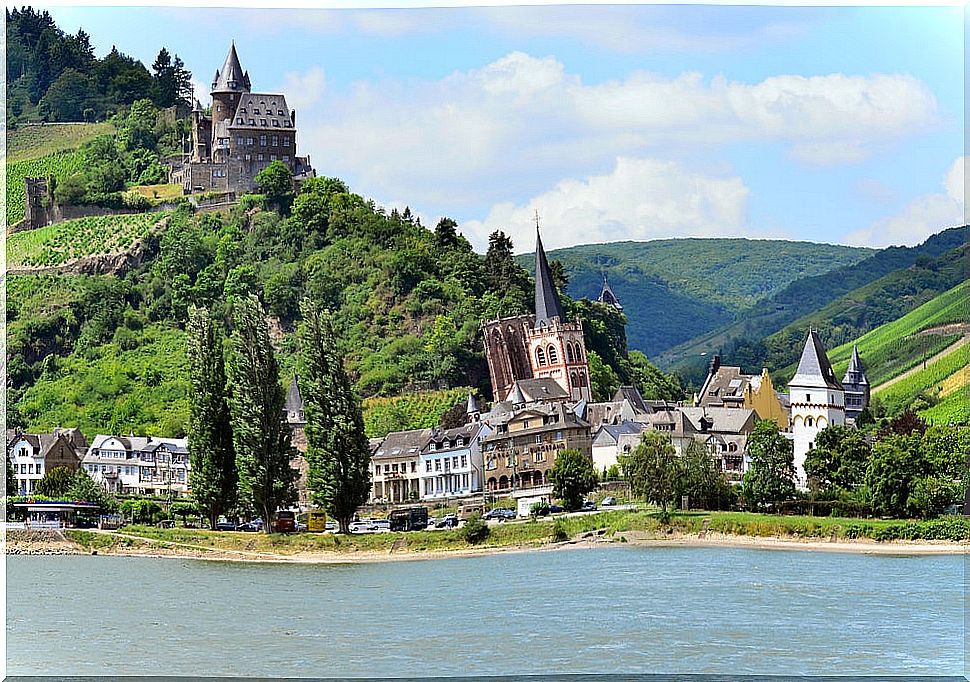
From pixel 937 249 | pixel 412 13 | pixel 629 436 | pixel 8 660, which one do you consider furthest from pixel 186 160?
pixel 8 660

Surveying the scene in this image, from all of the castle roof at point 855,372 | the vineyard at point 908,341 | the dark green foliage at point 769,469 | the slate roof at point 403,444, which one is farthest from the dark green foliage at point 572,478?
the vineyard at point 908,341

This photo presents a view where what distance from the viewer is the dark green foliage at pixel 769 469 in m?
23.0

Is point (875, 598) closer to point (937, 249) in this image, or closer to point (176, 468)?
point (937, 249)

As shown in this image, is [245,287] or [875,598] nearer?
[875,598]

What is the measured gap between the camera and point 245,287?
103 ft

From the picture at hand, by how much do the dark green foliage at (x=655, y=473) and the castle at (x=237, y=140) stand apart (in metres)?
8.17

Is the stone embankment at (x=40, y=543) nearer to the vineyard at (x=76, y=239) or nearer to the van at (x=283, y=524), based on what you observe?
the van at (x=283, y=524)

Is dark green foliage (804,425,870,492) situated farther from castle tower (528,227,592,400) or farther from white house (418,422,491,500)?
white house (418,422,491,500)

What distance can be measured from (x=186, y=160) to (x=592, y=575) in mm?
20538

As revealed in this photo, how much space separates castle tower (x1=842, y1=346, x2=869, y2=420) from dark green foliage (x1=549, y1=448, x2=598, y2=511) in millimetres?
4780

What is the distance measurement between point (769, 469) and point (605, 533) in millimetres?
3035

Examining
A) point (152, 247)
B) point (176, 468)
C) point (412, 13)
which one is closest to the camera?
point (412, 13)

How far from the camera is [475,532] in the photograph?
22266 millimetres

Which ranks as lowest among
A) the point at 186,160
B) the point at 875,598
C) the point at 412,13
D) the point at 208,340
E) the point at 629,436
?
the point at 875,598
